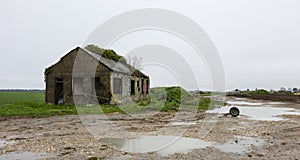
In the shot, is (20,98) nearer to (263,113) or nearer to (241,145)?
(263,113)

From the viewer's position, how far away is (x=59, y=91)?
1169 inches

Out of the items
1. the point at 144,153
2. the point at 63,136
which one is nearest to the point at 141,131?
the point at 63,136

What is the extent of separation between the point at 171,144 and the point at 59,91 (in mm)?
21449

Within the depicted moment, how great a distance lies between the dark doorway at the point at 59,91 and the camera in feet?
95.7

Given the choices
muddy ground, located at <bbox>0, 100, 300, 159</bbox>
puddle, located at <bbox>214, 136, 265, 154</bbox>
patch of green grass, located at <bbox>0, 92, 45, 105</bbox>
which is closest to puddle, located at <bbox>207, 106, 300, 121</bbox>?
muddy ground, located at <bbox>0, 100, 300, 159</bbox>

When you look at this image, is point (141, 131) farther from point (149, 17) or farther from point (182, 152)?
point (149, 17)

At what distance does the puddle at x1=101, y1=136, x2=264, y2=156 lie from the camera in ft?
32.7

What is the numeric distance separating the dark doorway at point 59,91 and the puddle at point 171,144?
19.0 meters

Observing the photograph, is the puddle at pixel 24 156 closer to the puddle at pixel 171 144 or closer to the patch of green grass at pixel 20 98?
the puddle at pixel 171 144

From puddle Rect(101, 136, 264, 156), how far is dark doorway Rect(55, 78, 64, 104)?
62.2 ft

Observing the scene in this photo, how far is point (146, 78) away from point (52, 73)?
58.0 ft

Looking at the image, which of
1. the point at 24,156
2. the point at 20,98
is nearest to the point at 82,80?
the point at 24,156

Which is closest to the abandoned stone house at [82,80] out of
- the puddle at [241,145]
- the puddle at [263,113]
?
the puddle at [263,113]

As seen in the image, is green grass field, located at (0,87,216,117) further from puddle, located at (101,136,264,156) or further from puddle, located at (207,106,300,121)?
puddle, located at (101,136,264,156)
